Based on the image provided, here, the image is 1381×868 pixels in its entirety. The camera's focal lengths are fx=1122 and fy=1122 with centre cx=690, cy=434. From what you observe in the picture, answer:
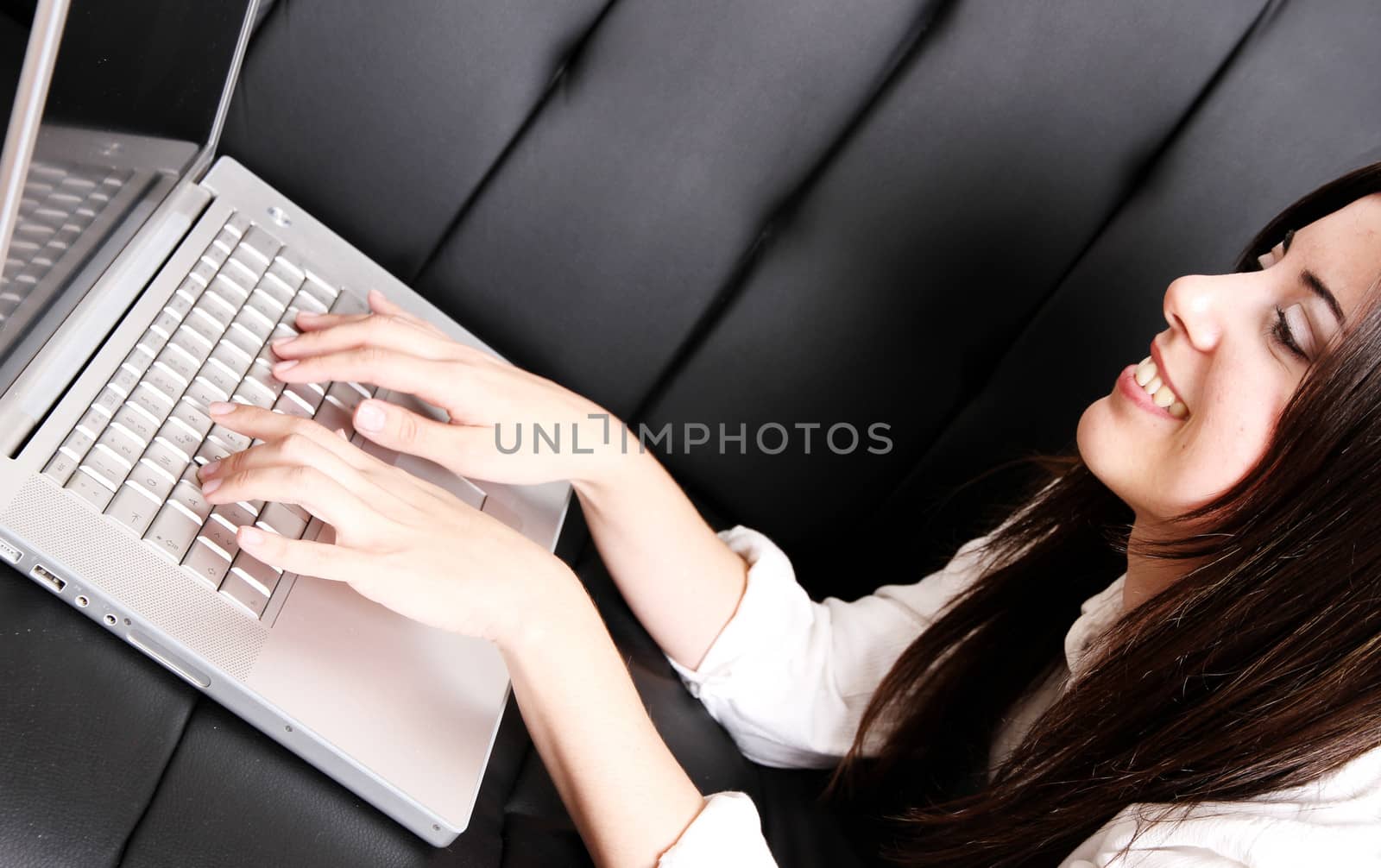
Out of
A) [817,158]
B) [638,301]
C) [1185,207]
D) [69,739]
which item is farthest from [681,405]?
[69,739]

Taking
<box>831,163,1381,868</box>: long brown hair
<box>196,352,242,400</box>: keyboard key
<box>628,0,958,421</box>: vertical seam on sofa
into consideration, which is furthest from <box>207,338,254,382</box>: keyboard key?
<box>831,163,1381,868</box>: long brown hair

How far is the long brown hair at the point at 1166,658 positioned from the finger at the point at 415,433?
42 cm

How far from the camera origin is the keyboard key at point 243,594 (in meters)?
0.65

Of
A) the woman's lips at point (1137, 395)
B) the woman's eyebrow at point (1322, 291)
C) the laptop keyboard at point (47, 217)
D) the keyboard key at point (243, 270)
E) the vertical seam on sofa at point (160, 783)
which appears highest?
the woman's eyebrow at point (1322, 291)

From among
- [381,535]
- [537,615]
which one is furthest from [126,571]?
[537,615]

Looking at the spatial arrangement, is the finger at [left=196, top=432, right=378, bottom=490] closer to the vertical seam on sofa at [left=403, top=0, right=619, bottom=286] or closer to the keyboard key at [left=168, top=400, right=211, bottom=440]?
the keyboard key at [left=168, top=400, right=211, bottom=440]

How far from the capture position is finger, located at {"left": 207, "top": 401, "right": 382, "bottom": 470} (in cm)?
69

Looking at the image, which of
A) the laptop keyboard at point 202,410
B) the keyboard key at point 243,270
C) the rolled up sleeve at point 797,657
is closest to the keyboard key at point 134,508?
the laptop keyboard at point 202,410

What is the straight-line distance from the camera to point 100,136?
0.69 m

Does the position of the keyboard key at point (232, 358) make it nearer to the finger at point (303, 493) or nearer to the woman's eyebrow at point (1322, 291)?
the finger at point (303, 493)

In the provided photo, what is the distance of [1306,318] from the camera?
71 cm

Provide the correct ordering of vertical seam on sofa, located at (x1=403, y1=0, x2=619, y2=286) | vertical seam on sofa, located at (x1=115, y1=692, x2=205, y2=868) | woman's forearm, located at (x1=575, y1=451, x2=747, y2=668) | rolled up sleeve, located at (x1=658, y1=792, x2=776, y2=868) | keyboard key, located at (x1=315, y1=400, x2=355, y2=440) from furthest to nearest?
vertical seam on sofa, located at (x1=403, y1=0, x2=619, y2=286) < woman's forearm, located at (x1=575, y1=451, x2=747, y2=668) < keyboard key, located at (x1=315, y1=400, x2=355, y2=440) < rolled up sleeve, located at (x1=658, y1=792, x2=776, y2=868) < vertical seam on sofa, located at (x1=115, y1=692, x2=205, y2=868)

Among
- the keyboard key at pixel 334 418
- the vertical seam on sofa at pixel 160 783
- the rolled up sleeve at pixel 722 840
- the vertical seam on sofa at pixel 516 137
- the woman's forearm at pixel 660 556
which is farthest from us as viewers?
the vertical seam on sofa at pixel 516 137

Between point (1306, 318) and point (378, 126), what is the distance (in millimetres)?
791
